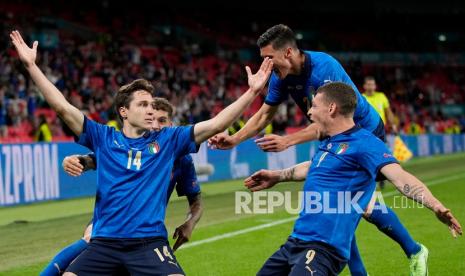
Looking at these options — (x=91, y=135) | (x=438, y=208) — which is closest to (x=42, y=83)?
(x=91, y=135)

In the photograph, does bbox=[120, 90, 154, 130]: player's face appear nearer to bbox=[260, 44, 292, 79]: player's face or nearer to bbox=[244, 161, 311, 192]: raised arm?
bbox=[244, 161, 311, 192]: raised arm

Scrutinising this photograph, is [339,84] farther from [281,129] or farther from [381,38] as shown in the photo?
[381,38]

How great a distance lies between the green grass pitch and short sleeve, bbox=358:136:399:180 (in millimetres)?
2884

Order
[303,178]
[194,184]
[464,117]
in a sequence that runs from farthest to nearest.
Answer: [464,117], [194,184], [303,178]

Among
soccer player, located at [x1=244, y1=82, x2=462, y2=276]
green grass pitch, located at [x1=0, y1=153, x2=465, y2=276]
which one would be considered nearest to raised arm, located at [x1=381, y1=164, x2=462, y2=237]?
soccer player, located at [x1=244, y1=82, x2=462, y2=276]

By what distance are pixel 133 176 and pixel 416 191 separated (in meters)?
1.83

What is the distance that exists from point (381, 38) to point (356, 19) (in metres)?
2.39

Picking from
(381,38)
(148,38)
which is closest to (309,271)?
(148,38)

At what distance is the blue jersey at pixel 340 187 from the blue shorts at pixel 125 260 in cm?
88

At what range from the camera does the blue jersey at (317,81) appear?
270 inches

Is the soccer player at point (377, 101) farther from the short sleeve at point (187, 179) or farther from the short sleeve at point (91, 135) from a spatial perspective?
the short sleeve at point (91, 135)

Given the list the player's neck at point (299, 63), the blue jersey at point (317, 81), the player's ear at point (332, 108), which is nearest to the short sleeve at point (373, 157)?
the player's ear at point (332, 108)

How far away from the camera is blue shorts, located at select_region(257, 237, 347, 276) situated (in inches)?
205

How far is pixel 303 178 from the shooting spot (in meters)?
6.05
